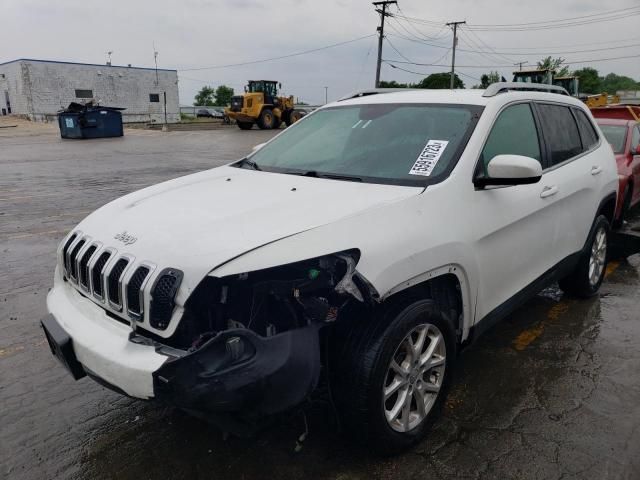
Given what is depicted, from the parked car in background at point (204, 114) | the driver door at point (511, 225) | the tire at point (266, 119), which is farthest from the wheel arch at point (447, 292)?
the parked car in background at point (204, 114)

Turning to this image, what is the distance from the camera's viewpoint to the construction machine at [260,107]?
108 feet

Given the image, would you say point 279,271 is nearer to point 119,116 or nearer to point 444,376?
point 444,376

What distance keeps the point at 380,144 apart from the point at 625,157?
5.50 metres

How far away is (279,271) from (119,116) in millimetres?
30643

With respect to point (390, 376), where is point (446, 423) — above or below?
below

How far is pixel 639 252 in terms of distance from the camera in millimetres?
6266

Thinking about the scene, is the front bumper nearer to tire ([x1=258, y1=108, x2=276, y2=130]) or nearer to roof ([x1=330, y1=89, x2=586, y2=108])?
roof ([x1=330, y1=89, x2=586, y2=108])

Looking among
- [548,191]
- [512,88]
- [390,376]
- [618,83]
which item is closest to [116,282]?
[390,376]

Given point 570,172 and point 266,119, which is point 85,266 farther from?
point 266,119

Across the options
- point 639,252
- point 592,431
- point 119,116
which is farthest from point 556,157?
point 119,116

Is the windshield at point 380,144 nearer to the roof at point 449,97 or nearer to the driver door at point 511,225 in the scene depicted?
the roof at point 449,97

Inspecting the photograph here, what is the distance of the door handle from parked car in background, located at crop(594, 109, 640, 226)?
369cm

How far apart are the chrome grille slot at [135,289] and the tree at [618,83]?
12258 centimetres

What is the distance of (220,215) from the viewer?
2.47 m
